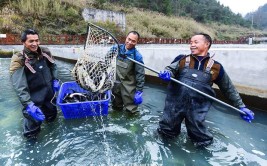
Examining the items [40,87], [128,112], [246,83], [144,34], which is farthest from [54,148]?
[144,34]

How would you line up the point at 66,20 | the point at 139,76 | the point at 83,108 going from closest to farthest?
the point at 83,108 → the point at 139,76 → the point at 66,20

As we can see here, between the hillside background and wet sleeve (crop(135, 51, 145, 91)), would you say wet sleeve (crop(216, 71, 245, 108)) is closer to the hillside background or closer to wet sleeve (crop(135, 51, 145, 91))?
wet sleeve (crop(135, 51, 145, 91))

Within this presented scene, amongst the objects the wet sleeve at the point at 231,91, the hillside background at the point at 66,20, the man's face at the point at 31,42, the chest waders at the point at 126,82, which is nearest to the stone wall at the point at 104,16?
the hillside background at the point at 66,20

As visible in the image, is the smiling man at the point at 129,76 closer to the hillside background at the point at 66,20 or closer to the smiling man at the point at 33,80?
the smiling man at the point at 33,80

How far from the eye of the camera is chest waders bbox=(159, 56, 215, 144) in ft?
9.82

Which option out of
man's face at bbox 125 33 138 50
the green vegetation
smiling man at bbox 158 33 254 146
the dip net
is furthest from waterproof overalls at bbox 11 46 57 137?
the green vegetation

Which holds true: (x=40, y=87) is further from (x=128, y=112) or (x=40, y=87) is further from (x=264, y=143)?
(x=264, y=143)

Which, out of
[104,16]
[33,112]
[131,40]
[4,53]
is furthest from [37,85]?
[104,16]

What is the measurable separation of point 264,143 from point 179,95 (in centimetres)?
155

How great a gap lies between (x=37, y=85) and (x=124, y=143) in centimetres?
147

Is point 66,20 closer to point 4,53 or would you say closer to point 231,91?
point 4,53

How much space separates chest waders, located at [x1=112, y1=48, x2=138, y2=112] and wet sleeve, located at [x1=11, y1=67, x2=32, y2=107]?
1578 millimetres

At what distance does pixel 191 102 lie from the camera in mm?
3012

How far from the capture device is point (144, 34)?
28.1 m
